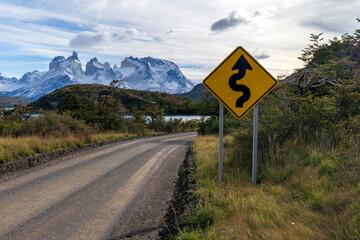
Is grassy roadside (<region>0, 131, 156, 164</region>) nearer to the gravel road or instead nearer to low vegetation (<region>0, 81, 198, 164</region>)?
low vegetation (<region>0, 81, 198, 164</region>)

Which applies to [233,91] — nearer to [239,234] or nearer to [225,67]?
[225,67]

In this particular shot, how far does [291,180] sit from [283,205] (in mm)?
1205

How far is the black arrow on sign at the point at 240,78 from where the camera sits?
15.9ft

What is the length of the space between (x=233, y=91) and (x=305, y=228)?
2805 mm

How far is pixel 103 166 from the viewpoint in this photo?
8422 millimetres

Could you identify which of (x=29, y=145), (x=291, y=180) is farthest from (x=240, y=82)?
(x=29, y=145)

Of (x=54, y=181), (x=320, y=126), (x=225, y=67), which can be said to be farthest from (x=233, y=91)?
(x=54, y=181)

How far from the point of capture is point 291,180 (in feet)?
15.9

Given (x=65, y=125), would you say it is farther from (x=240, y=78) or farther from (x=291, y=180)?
(x=291, y=180)

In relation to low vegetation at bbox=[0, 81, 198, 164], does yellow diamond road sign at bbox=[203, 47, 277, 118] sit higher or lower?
higher

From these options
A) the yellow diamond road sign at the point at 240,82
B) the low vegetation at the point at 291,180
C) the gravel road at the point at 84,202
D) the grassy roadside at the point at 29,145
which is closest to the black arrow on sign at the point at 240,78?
the yellow diamond road sign at the point at 240,82

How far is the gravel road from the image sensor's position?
146 inches

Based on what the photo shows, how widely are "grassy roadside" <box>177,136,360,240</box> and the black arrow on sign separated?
1.73m

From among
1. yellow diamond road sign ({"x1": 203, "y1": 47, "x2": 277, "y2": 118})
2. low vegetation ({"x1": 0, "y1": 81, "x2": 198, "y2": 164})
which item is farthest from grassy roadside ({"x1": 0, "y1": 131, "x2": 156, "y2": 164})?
yellow diamond road sign ({"x1": 203, "y1": 47, "x2": 277, "y2": 118})
